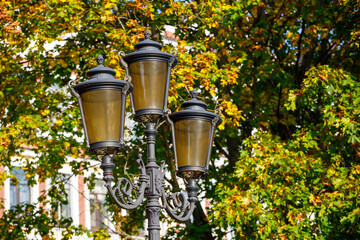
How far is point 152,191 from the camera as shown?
22.9ft

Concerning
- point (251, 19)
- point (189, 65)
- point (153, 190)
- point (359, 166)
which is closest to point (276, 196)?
point (359, 166)

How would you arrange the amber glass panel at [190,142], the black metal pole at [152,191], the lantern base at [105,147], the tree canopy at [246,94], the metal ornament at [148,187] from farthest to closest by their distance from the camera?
the tree canopy at [246,94], the amber glass panel at [190,142], the black metal pole at [152,191], the metal ornament at [148,187], the lantern base at [105,147]

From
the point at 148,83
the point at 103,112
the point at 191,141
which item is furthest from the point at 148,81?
the point at 191,141

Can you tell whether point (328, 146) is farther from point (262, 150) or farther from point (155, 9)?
point (155, 9)

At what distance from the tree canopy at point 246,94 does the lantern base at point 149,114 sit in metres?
5.83

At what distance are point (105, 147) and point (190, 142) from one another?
3.84ft

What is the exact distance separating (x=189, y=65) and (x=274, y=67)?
7.00 feet

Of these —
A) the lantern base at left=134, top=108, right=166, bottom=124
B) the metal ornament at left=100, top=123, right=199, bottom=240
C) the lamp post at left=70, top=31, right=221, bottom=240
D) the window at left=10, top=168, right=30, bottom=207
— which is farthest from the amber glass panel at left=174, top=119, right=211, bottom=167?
the window at left=10, top=168, right=30, bottom=207

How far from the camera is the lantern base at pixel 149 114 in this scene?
6.98m

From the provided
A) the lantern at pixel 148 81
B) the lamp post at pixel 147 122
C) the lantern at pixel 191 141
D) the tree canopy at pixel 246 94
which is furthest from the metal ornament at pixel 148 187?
the tree canopy at pixel 246 94

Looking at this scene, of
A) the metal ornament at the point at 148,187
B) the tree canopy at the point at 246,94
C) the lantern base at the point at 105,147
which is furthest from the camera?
the tree canopy at the point at 246,94

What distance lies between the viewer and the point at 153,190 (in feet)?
22.9

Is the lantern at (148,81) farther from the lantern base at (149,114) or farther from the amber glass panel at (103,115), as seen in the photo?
the amber glass panel at (103,115)

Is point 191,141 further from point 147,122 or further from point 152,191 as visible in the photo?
point 152,191
